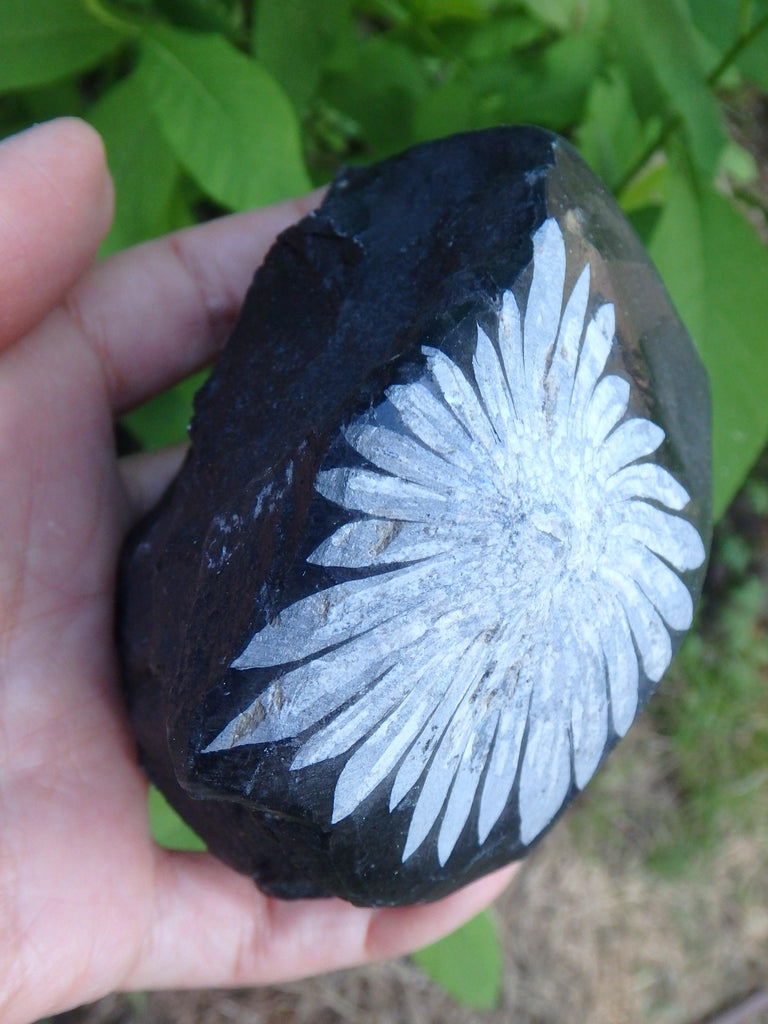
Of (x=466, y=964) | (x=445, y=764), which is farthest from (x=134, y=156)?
(x=466, y=964)

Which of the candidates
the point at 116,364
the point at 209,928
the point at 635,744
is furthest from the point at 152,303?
the point at 635,744

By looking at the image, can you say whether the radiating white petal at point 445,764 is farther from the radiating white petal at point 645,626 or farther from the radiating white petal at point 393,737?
the radiating white petal at point 645,626

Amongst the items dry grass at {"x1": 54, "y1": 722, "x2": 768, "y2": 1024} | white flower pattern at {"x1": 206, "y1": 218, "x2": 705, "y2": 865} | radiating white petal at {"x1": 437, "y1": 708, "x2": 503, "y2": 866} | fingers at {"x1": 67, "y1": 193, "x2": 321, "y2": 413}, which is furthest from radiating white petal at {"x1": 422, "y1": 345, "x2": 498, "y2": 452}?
dry grass at {"x1": 54, "y1": 722, "x2": 768, "y2": 1024}

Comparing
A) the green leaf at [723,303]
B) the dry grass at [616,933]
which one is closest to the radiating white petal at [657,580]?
the green leaf at [723,303]

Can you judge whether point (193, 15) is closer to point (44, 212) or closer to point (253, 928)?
point (44, 212)

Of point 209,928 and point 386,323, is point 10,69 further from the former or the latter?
point 209,928

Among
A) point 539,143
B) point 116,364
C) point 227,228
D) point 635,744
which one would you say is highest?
point 539,143

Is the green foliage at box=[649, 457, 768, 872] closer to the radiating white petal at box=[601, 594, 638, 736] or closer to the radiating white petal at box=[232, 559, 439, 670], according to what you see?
the radiating white petal at box=[601, 594, 638, 736]
